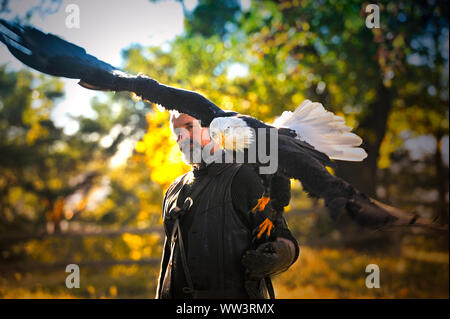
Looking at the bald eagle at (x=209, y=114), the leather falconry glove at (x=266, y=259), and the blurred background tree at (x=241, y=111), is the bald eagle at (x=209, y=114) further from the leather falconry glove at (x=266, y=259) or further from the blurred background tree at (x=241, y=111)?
the blurred background tree at (x=241, y=111)

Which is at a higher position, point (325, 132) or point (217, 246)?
point (325, 132)

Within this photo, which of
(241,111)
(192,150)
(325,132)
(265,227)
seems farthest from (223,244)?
(241,111)

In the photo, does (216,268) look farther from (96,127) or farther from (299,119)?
(96,127)

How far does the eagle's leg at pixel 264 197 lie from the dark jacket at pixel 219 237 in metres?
0.03

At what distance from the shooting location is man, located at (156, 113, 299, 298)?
1826 millimetres

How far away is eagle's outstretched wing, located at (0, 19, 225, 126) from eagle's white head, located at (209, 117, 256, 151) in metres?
0.12

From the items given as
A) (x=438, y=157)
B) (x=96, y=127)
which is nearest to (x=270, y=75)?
(x=96, y=127)

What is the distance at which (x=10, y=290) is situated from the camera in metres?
6.39

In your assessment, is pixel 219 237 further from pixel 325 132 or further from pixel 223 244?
pixel 325 132

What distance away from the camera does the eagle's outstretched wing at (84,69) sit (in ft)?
5.77

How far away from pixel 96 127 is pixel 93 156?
1722mm

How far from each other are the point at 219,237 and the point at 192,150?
53cm

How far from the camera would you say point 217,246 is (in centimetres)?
186

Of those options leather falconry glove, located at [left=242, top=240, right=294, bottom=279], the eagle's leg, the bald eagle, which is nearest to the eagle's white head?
the bald eagle
